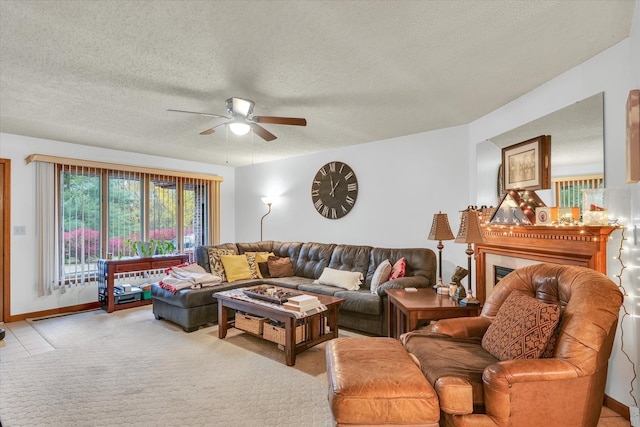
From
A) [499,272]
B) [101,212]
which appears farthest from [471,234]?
[101,212]

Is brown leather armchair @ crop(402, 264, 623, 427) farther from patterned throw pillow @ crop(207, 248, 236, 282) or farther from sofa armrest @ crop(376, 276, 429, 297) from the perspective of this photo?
patterned throw pillow @ crop(207, 248, 236, 282)

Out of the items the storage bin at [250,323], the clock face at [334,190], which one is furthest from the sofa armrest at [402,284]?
the clock face at [334,190]

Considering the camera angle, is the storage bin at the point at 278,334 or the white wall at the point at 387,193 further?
the white wall at the point at 387,193

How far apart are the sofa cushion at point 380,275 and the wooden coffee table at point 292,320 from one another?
1.85 ft

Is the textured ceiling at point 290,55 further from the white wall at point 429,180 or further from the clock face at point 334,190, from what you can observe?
the clock face at point 334,190

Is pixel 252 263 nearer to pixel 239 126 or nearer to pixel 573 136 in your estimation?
pixel 239 126

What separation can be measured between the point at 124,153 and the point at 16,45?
340 cm

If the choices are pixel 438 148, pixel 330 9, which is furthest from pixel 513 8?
pixel 438 148

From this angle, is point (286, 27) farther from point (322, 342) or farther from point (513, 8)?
point (322, 342)

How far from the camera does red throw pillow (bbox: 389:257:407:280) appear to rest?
3760mm

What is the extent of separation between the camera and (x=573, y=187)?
243 cm

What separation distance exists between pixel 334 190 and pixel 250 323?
99.5 inches

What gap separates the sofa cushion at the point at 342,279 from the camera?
406 centimetres

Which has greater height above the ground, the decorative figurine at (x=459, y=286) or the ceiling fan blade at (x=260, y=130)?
the ceiling fan blade at (x=260, y=130)
